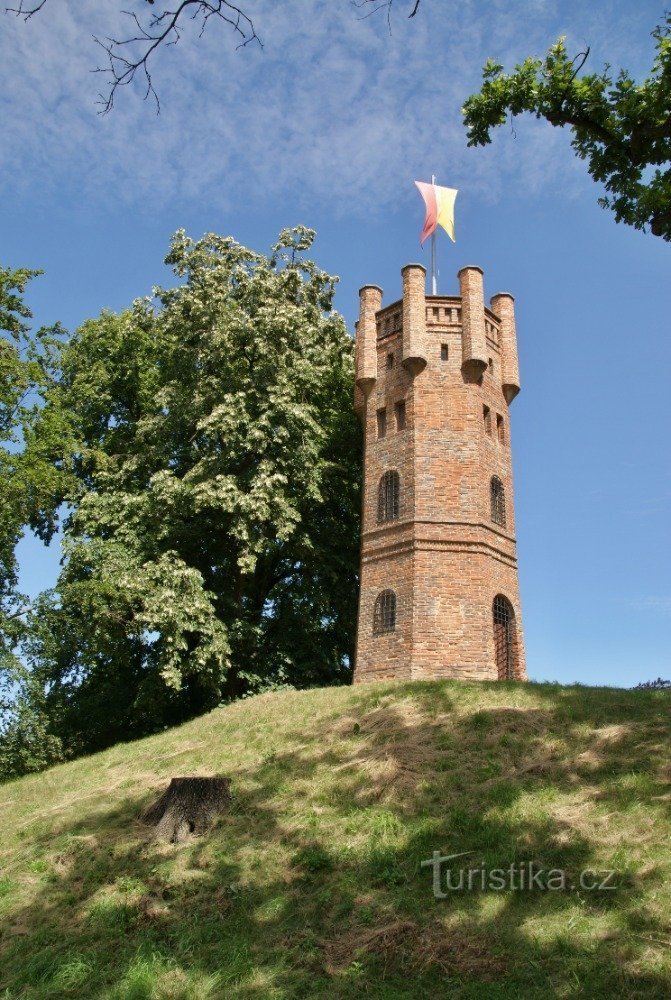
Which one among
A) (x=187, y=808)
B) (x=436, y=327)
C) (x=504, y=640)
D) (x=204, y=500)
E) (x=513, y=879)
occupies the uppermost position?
(x=436, y=327)

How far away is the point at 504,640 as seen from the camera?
21531 millimetres

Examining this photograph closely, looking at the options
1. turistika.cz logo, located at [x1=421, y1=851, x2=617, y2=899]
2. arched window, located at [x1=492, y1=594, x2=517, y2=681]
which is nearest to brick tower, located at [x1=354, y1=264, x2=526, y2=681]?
arched window, located at [x1=492, y1=594, x2=517, y2=681]

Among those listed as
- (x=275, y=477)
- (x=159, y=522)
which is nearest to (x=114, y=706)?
(x=159, y=522)

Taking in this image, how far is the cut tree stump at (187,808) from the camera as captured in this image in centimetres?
1109

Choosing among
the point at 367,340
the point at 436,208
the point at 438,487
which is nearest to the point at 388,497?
the point at 438,487

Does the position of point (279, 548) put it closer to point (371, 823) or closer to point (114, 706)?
point (114, 706)

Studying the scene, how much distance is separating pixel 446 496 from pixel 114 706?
1303 cm

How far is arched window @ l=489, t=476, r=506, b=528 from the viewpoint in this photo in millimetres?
22250

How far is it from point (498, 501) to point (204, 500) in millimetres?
8541

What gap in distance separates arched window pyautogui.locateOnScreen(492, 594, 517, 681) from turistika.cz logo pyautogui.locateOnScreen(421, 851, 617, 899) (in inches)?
499

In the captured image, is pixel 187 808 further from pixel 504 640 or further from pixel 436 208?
pixel 436 208

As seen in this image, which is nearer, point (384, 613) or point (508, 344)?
point (384, 613)

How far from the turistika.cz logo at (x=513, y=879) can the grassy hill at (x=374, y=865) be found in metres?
0.07

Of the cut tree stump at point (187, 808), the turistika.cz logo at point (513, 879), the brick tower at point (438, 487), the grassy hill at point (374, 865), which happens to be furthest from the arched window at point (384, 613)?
the turistika.cz logo at point (513, 879)
